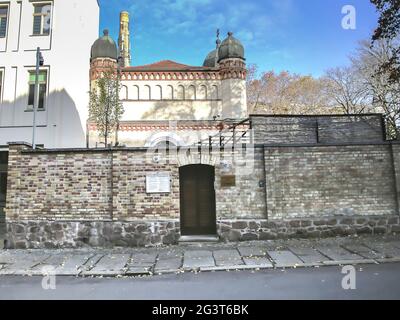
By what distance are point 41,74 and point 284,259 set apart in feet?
51.1

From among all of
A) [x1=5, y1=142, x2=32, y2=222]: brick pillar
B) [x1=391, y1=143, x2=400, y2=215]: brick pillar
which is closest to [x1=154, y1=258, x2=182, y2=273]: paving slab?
[x1=5, y1=142, x2=32, y2=222]: brick pillar

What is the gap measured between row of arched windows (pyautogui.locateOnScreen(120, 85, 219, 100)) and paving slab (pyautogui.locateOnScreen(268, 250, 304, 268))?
15392 mm

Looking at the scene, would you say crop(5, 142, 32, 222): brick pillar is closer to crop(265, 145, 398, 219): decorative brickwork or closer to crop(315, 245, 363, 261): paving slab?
crop(265, 145, 398, 219): decorative brickwork

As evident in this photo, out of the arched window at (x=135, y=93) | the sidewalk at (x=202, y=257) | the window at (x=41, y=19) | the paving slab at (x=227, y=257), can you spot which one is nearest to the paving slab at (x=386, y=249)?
the sidewalk at (x=202, y=257)

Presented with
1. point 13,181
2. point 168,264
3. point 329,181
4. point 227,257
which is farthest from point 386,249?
point 13,181

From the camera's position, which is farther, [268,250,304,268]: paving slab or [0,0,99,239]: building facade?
[0,0,99,239]: building facade

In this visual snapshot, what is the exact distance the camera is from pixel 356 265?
23.7 ft

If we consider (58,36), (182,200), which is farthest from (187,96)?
(182,200)

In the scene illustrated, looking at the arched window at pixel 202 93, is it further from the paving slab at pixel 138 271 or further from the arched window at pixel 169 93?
the paving slab at pixel 138 271

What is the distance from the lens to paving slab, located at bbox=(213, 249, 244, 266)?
7.66m

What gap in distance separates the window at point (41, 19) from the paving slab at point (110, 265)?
544 inches

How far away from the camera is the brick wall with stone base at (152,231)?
32.4ft

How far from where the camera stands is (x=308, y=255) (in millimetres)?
8117
